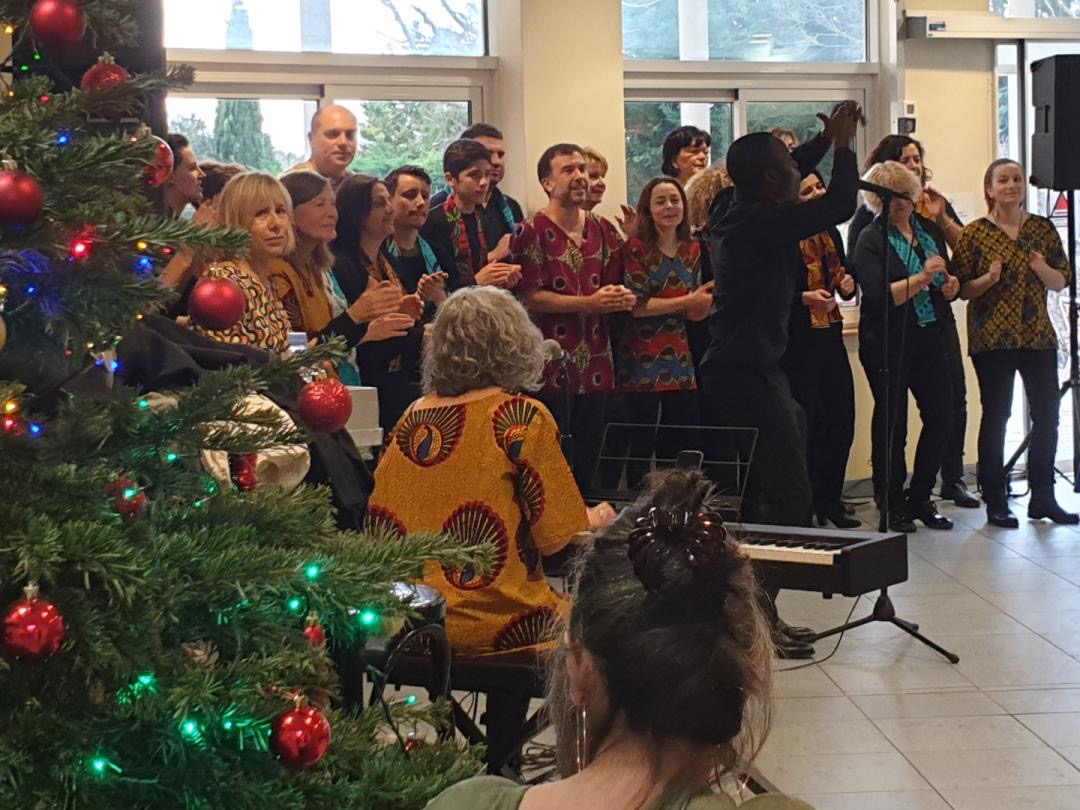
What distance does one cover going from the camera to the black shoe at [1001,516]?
6465 mm

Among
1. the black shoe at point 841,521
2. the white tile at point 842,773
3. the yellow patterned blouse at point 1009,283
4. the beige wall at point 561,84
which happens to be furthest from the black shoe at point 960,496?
the white tile at point 842,773

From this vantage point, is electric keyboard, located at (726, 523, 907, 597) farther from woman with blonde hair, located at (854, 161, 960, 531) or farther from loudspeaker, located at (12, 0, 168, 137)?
woman with blonde hair, located at (854, 161, 960, 531)

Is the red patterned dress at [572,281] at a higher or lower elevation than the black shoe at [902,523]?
higher

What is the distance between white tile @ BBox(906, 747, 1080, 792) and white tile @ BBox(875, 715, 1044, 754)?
5cm

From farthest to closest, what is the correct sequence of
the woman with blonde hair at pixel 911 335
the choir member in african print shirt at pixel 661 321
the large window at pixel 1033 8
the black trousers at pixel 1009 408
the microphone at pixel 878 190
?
the large window at pixel 1033 8, the black trousers at pixel 1009 408, the woman with blonde hair at pixel 911 335, the choir member in african print shirt at pixel 661 321, the microphone at pixel 878 190

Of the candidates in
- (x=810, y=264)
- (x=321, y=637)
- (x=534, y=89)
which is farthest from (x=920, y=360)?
(x=321, y=637)

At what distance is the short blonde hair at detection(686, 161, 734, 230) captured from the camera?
19.1 ft

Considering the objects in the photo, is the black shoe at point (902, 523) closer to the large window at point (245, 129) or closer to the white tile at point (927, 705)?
the white tile at point (927, 705)

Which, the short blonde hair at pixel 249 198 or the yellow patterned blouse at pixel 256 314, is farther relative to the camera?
the short blonde hair at pixel 249 198

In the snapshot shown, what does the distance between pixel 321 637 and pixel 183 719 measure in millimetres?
234

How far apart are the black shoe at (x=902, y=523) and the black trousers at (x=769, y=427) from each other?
76.8 inches

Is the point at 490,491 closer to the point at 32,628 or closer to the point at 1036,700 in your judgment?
the point at 32,628

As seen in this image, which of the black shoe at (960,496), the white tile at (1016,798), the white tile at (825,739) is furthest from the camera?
the black shoe at (960,496)

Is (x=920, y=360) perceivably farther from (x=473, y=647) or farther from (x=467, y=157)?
(x=473, y=647)
